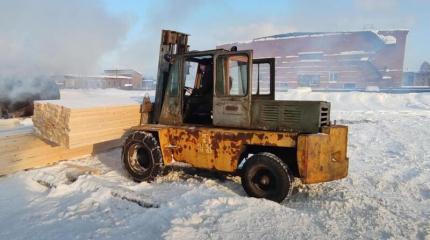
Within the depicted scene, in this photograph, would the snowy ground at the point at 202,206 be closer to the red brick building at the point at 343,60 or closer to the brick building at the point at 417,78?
the red brick building at the point at 343,60

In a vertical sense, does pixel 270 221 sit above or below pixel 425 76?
below

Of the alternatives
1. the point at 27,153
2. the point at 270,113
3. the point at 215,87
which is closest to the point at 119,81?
the point at 27,153

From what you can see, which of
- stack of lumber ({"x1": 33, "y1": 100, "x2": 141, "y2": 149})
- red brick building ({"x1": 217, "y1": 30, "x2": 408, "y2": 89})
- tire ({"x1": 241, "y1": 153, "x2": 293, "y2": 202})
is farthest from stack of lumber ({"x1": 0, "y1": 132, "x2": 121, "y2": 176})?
red brick building ({"x1": 217, "y1": 30, "x2": 408, "y2": 89})

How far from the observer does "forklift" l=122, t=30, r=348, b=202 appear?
559 centimetres

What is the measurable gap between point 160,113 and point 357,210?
3.66 meters

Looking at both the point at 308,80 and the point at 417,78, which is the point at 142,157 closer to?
the point at 308,80

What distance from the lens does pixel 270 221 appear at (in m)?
4.75

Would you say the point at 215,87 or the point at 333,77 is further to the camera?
the point at 333,77

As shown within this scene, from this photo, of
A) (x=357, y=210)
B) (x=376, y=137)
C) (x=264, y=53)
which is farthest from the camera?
(x=264, y=53)

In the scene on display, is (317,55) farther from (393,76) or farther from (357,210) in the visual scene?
(357,210)

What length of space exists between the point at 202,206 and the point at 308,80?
38.3 metres

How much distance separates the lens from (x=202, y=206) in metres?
5.13

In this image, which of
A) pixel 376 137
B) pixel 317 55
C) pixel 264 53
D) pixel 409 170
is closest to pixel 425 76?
pixel 317 55

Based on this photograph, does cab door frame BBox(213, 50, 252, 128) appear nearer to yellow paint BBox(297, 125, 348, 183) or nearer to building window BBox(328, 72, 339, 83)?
yellow paint BBox(297, 125, 348, 183)
